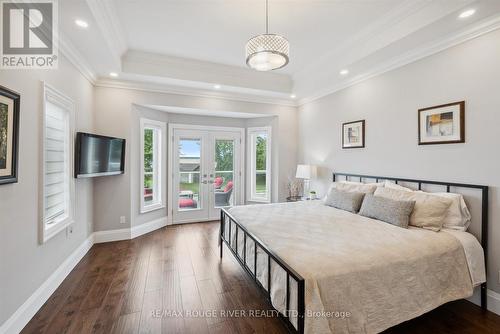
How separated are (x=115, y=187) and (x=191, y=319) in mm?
2748

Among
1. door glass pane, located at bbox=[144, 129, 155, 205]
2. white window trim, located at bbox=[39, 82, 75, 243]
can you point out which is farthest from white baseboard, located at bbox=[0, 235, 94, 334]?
door glass pane, located at bbox=[144, 129, 155, 205]

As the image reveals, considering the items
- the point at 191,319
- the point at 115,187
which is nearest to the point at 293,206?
the point at 191,319

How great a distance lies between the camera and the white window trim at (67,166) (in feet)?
7.42

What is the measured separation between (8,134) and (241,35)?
8.56 ft

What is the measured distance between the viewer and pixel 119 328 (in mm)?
1946

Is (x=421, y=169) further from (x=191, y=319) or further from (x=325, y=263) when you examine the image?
(x=191, y=319)

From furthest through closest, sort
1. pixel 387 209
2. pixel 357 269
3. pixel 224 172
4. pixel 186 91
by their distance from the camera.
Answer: pixel 224 172 → pixel 186 91 → pixel 387 209 → pixel 357 269

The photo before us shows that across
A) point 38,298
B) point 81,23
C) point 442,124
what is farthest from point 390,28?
point 38,298

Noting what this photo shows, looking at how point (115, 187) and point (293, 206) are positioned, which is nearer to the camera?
point (293, 206)

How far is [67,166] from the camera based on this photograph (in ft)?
9.51

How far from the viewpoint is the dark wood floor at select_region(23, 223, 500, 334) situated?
197cm

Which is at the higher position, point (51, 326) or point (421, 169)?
point (421, 169)

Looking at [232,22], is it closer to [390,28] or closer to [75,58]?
[390,28]

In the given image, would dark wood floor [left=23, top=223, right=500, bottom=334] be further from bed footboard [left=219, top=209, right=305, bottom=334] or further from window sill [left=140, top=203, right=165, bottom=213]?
window sill [left=140, top=203, right=165, bottom=213]
